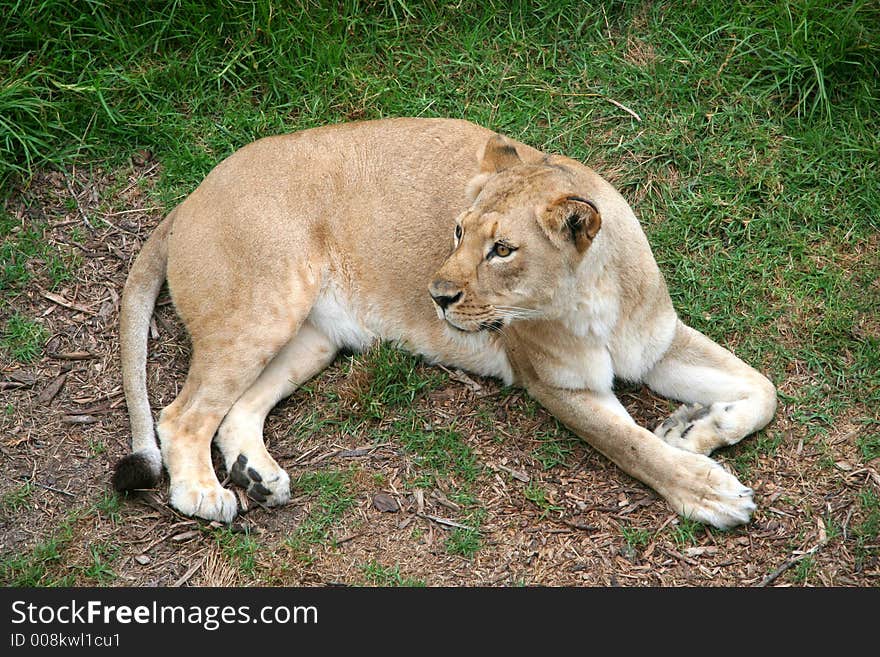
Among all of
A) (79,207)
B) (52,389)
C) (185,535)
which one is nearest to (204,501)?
(185,535)

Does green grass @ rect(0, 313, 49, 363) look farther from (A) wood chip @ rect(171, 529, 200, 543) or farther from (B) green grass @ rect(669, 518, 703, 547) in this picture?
(B) green grass @ rect(669, 518, 703, 547)

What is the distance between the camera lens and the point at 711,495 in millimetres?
4129

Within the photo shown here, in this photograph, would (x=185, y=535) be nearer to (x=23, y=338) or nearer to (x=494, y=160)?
(x=23, y=338)

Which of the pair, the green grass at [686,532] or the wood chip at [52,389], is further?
the wood chip at [52,389]

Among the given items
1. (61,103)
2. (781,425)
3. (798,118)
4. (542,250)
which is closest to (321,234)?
(542,250)

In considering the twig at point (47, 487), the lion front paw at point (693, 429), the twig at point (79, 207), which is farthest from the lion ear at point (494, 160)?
the twig at point (79, 207)

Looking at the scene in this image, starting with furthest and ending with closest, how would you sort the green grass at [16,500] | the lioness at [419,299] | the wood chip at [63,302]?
the wood chip at [63,302]
the green grass at [16,500]
the lioness at [419,299]

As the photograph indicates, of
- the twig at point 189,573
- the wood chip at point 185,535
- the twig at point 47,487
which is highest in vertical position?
the wood chip at point 185,535

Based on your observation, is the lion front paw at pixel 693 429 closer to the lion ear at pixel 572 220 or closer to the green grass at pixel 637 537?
the green grass at pixel 637 537

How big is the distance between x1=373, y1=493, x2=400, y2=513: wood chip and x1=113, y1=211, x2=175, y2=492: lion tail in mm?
927

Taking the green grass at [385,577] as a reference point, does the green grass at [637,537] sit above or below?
above

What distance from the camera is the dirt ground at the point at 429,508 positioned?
4094 millimetres

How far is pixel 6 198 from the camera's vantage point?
5.50 meters

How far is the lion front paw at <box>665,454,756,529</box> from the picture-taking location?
13.5 ft
